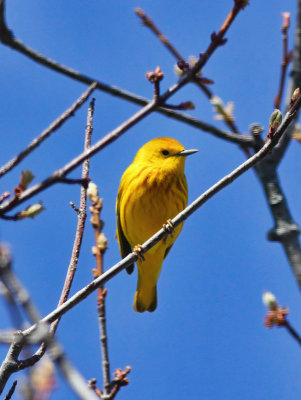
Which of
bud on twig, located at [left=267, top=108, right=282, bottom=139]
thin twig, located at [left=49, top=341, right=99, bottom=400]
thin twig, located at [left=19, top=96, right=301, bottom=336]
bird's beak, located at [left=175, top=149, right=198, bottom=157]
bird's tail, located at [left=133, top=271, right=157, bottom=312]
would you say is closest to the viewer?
thin twig, located at [left=49, top=341, right=99, bottom=400]

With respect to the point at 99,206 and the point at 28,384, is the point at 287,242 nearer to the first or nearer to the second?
the point at 99,206

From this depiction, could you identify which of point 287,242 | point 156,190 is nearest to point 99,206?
point 287,242

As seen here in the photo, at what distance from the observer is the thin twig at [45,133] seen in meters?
1.67

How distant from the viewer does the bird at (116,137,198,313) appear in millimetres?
6035

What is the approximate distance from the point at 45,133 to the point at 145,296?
531cm

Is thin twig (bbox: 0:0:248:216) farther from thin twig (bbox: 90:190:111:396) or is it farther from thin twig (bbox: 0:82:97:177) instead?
thin twig (bbox: 90:190:111:396)

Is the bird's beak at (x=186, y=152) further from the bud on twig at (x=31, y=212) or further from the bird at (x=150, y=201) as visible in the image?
A: the bud on twig at (x=31, y=212)

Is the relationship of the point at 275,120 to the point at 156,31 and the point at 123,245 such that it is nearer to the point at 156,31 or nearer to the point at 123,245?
the point at 156,31

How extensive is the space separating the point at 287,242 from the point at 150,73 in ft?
7.21

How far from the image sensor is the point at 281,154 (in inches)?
175

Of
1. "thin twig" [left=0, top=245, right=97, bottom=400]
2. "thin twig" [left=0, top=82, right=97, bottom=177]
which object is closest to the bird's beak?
"thin twig" [left=0, top=82, right=97, bottom=177]

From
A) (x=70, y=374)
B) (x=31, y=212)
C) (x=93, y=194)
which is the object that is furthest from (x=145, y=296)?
(x=70, y=374)

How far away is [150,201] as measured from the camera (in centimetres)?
602

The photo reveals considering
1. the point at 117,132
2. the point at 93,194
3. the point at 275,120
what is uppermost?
the point at 93,194
